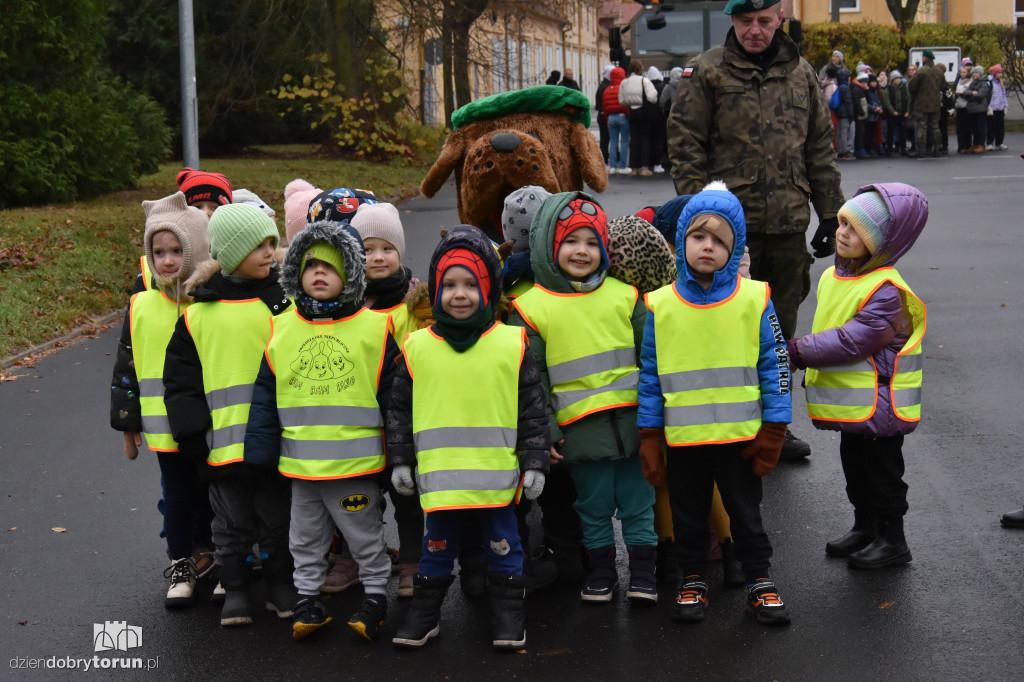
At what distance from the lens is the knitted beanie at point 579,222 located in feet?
15.1

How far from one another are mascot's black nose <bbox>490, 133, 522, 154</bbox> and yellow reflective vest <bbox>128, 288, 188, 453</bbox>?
1.87m

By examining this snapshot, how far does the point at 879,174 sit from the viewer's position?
22.2 meters

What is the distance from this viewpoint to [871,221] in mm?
4824

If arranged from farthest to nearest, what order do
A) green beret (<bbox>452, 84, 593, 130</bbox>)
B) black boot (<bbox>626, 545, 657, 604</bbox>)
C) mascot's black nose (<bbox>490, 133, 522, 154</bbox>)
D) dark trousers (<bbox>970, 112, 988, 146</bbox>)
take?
dark trousers (<bbox>970, 112, 988, 146</bbox>)
green beret (<bbox>452, 84, 593, 130</bbox>)
mascot's black nose (<bbox>490, 133, 522, 154</bbox>)
black boot (<bbox>626, 545, 657, 604</bbox>)

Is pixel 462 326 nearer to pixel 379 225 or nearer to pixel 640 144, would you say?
pixel 379 225

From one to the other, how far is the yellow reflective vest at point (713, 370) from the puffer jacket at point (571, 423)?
0.66 feet

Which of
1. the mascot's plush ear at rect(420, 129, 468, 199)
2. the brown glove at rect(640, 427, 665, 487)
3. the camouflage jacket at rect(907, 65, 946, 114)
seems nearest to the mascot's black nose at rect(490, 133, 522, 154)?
the mascot's plush ear at rect(420, 129, 468, 199)

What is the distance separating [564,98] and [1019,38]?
3468 centimetres

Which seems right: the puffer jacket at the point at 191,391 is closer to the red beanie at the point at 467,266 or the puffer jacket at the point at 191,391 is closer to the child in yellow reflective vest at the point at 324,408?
the child in yellow reflective vest at the point at 324,408

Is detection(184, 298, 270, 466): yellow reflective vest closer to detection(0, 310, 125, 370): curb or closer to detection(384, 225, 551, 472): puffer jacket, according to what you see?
detection(384, 225, 551, 472): puffer jacket

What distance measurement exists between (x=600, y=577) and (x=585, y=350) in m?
0.92

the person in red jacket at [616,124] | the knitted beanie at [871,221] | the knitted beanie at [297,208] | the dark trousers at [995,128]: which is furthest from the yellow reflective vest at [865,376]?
the dark trousers at [995,128]

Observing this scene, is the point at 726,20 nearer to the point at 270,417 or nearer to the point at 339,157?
the point at 339,157

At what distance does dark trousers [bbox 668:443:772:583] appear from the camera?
179 inches
